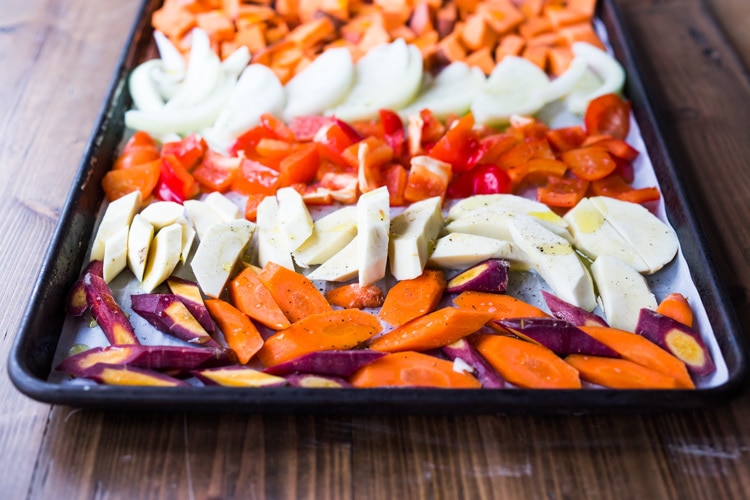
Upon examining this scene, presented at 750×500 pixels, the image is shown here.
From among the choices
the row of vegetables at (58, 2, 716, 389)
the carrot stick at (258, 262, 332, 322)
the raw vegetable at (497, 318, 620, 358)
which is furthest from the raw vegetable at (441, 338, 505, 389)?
the carrot stick at (258, 262, 332, 322)

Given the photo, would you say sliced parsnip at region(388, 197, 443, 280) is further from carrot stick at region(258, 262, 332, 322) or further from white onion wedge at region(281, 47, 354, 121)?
white onion wedge at region(281, 47, 354, 121)

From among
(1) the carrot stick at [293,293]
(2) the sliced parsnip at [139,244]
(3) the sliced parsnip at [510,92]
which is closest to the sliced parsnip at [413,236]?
(1) the carrot stick at [293,293]

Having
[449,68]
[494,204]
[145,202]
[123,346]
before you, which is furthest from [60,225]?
[449,68]

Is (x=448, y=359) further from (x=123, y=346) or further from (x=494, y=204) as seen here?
(x=123, y=346)

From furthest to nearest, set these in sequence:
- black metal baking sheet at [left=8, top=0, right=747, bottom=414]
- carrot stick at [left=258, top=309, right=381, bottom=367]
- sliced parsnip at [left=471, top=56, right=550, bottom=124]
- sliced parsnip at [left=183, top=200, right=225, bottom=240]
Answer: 1. sliced parsnip at [left=471, top=56, right=550, bottom=124]
2. sliced parsnip at [left=183, top=200, right=225, bottom=240]
3. carrot stick at [left=258, top=309, right=381, bottom=367]
4. black metal baking sheet at [left=8, top=0, right=747, bottom=414]

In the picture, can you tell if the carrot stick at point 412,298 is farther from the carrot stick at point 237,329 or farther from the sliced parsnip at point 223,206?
the sliced parsnip at point 223,206

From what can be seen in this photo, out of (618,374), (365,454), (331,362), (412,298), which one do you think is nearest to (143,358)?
(331,362)
